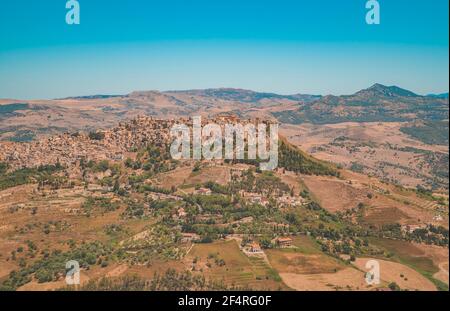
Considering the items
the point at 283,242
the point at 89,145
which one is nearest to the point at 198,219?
the point at 283,242

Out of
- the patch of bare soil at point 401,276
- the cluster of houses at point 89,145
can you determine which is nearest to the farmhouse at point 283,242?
the patch of bare soil at point 401,276

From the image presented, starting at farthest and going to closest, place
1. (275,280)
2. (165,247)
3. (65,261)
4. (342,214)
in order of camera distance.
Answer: (342,214) < (165,247) < (65,261) < (275,280)

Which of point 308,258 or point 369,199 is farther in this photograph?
point 369,199

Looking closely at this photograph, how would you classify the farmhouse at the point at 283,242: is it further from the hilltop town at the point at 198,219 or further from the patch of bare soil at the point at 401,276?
the patch of bare soil at the point at 401,276

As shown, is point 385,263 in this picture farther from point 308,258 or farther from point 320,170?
point 320,170

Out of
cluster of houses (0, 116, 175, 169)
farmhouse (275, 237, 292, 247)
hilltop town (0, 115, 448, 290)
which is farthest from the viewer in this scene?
cluster of houses (0, 116, 175, 169)

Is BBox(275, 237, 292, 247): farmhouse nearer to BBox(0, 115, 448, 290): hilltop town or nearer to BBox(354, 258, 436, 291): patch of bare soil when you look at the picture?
BBox(0, 115, 448, 290): hilltop town

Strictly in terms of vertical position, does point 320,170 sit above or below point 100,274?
above

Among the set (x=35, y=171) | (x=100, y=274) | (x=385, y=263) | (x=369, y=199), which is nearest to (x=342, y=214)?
(x=369, y=199)

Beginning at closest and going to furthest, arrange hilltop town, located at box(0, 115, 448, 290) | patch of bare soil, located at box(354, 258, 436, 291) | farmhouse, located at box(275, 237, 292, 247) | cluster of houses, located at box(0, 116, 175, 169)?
patch of bare soil, located at box(354, 258, 436, 291) < hilltop town, located at box(0, 115, 448, 290) < farmhouse, located at box(275, 237, 292, 247) < cluster of houses, located at box(0, 116, 175, 169)

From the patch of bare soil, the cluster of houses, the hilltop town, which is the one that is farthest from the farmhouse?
the cluster of houses

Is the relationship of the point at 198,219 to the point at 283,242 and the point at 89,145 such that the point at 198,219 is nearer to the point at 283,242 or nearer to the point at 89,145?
the point at 283,242
